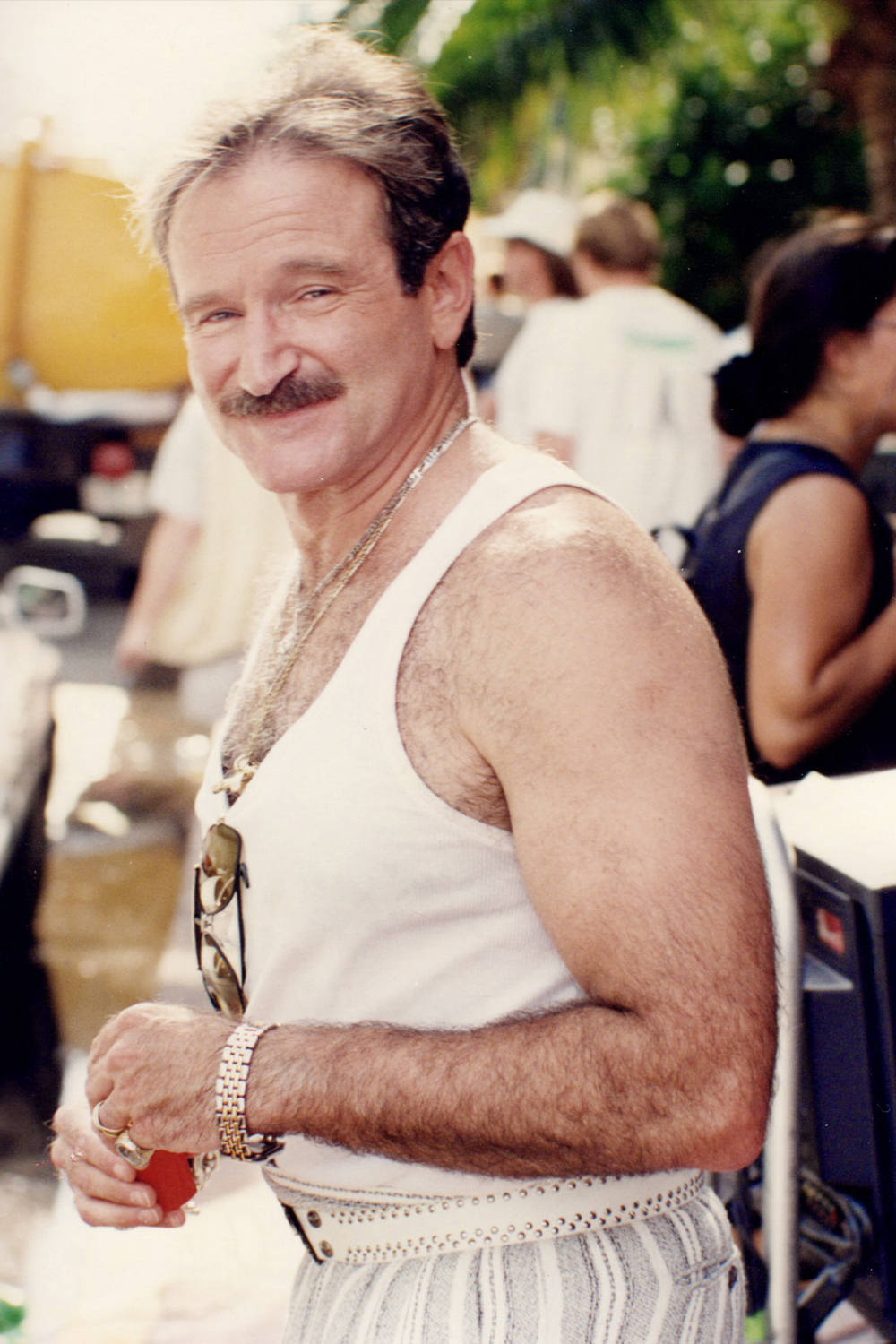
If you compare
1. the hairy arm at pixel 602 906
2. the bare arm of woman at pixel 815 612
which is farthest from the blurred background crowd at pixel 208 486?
the hairy arm at pixel 602 906

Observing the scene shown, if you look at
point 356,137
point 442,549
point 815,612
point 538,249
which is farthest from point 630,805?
point 538,249

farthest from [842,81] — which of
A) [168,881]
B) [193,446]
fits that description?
[168,881]

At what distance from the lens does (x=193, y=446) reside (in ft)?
16.2

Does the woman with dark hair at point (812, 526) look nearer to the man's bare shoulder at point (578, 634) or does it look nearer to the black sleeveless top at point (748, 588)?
the black sleeveless top at point (748, 588)

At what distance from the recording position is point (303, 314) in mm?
1526

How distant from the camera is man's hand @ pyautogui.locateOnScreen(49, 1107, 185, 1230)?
4.81 ft

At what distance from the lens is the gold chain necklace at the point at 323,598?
1.52m

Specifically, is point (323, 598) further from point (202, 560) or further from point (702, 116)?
Answer: point (702, 116)

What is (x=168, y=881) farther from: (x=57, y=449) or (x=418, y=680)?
(x=57, y=449)

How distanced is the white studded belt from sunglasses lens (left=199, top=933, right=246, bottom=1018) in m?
0.22

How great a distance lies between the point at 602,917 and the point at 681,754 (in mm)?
162

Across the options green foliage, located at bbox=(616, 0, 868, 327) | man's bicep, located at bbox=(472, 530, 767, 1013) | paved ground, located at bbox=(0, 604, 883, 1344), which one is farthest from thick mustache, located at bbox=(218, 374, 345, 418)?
green foliage, located at bbox=(616, 0, 868, 327)

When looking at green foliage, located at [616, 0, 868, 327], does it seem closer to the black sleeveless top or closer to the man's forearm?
the black sleeveless top

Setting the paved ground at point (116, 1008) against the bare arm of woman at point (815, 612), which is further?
the paved ground at point (116, 1008)
